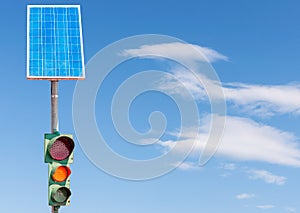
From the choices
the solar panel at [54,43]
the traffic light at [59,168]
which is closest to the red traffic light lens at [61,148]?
the traffic light at [59,168]

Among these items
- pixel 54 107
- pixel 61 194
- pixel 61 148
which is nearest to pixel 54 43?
pixel 54 107

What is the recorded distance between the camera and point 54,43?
1680 cm

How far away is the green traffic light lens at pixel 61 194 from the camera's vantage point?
13.1 metres

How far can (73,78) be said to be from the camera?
50.8 ft

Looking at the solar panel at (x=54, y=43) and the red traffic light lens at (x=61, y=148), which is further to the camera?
the solar panel at (x=54, y=43)

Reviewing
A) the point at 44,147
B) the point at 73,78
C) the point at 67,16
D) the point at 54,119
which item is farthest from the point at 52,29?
the point at 44,147

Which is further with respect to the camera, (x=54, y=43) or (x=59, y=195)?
(x=54, y=43)

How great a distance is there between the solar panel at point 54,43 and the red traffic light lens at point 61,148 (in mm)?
2688

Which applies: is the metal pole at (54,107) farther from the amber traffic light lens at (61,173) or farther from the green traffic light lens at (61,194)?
the green traffic light lens at (61,194)

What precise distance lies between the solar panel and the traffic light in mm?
2721

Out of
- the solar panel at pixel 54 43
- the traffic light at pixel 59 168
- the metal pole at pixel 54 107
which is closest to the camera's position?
the traffic light at pixel 59 168

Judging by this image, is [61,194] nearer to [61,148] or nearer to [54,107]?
[61,148]

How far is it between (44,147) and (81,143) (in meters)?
2.46

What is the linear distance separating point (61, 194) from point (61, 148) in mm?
1082
